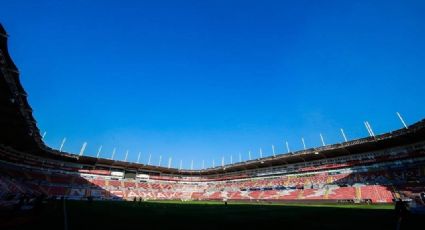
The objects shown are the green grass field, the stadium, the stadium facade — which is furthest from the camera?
the stadium facade

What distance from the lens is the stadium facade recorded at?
1065 inches

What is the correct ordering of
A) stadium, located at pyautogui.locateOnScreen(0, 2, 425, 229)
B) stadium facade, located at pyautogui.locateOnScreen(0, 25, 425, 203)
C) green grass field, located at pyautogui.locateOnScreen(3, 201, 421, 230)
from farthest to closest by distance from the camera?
1. stadium facade, located at pyautogui.locateOnScreen(0, 25, 425, 203)
2. stadium, located at pyautogui.locateOnScreen(0, 2, 425, 229)
3. green grass field, located at pyautogui.locateOnScreen(3, 201, 421, 230)

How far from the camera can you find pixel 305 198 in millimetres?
36375

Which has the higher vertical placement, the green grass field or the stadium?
the stadium

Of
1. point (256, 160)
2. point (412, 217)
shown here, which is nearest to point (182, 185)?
point (256, 160)

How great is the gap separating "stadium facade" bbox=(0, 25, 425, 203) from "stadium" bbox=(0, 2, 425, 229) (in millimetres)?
139

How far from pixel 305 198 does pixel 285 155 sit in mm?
14323

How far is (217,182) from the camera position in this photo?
6744 centimetres

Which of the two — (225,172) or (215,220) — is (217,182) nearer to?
(225,172)

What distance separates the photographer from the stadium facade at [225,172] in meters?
27.1

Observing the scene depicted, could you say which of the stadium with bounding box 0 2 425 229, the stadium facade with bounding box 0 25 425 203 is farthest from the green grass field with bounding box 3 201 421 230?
the stadium facade with bounding box 0 25 425 203

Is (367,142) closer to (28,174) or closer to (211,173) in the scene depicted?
(211,173)

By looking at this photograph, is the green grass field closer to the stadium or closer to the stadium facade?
the stadium

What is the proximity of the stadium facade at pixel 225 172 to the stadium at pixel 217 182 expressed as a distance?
139 millimetres
